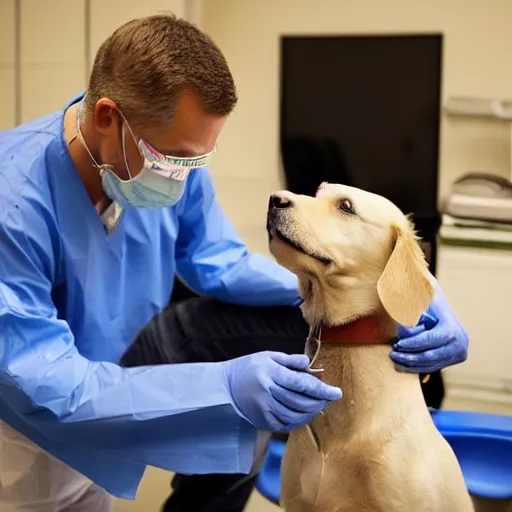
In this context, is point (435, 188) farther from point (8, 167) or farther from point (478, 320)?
point (8, 167)

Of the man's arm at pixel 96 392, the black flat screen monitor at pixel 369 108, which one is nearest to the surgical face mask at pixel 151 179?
the man's arm at pixel 96 392

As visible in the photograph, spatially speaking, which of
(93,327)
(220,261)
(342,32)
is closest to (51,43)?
(342,32)

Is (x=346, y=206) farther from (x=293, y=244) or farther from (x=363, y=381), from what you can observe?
(x=363, y=381)

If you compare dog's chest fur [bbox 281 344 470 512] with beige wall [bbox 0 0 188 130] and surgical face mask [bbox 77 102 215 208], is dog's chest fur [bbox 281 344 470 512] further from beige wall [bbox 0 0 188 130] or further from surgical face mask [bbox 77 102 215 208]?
beige wall [bbox 0 0 188 130]

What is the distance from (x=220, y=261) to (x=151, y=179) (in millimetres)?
363

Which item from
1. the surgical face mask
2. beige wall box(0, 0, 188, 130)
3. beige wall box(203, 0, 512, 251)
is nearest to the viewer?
the surgical face mask

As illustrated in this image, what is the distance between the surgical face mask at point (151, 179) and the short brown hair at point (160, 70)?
52 millimetres

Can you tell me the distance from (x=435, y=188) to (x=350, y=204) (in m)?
1.17

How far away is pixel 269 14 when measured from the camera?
243cm

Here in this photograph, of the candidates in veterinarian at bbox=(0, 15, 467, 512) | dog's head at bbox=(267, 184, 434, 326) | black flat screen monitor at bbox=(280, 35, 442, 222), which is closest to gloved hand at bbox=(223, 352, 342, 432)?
veterinarian at bbox=(0, 15, 467, 512)

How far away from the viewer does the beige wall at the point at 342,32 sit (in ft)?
7.32

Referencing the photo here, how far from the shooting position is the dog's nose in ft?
3.46

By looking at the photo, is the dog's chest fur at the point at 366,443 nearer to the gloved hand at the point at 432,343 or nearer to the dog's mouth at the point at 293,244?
the gloved hand at the point at 432,343

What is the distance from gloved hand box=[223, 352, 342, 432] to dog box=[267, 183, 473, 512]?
59 millimetres
